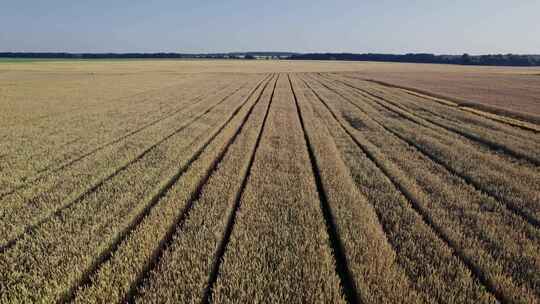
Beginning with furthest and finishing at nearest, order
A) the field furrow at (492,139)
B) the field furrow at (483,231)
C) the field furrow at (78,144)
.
Answer: the field furrow at (492,139) < the field furrow at (78,144) < the field furrow at (483,231)

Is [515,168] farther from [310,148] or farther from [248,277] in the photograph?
[248,277]

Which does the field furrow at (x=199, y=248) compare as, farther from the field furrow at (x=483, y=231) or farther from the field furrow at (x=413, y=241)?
the field furrow at (x=483, y=231)

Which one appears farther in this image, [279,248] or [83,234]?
[83,234]

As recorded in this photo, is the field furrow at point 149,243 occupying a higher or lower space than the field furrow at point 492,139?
higher

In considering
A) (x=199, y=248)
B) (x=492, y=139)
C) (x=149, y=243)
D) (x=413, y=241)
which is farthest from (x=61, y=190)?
(x=492, y=139)

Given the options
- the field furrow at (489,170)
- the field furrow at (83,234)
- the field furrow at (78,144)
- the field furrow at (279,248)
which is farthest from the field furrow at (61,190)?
the field furrow at (489,170)

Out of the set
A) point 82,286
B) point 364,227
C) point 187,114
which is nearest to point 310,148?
point 364,227

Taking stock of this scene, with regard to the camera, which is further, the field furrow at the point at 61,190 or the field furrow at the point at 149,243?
the field furrow at the point at 61,190

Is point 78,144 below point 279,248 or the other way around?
below

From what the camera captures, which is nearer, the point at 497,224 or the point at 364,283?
the point at 364,283

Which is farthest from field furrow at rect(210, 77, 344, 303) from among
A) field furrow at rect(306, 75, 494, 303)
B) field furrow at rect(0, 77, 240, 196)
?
field furrow at rect(0, 77, 240, 196)

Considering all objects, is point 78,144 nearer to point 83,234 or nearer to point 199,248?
point 83,234
